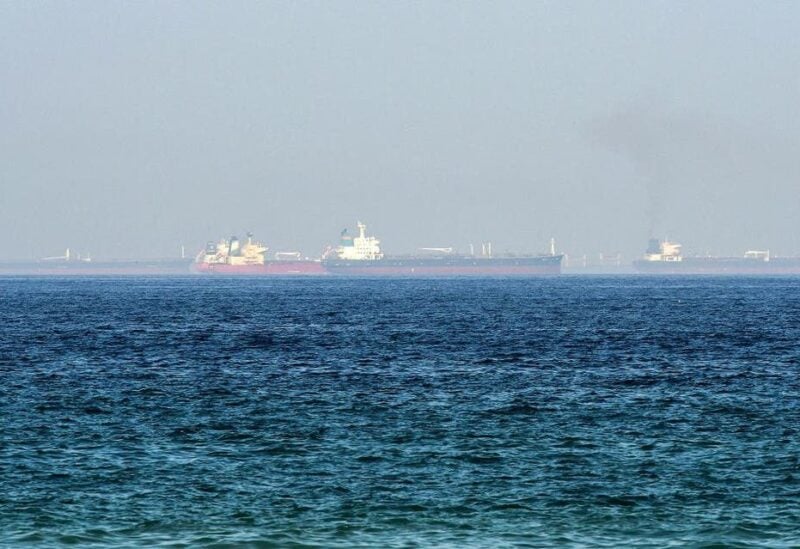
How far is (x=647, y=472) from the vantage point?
23609 millimetres

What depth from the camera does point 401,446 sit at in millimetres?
26750

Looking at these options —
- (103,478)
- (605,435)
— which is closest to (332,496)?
(103,478)

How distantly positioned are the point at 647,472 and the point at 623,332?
47.0 m

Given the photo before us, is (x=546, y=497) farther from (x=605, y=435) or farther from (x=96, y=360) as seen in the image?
(x=96, y=360)

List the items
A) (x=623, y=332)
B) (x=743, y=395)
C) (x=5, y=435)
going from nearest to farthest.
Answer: (x=5, y=435)
(x=743, y=395)
(x=623, y=332)

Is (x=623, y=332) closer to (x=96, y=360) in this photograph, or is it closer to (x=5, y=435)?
(x=96, y=360)

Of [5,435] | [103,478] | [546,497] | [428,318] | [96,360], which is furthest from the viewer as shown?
[428,318]

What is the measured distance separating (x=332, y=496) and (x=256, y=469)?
120 inches

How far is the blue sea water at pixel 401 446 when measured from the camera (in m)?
19.3

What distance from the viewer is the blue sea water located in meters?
19.3

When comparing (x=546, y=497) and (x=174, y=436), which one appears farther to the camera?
(x=174, y=436)

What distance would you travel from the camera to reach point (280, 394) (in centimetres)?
3672

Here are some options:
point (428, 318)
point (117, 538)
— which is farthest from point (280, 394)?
point (428, 318)

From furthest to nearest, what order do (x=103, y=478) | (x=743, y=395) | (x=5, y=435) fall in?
(x=743, y=395) < (x=5, y=435) < (x=103, y=478)
